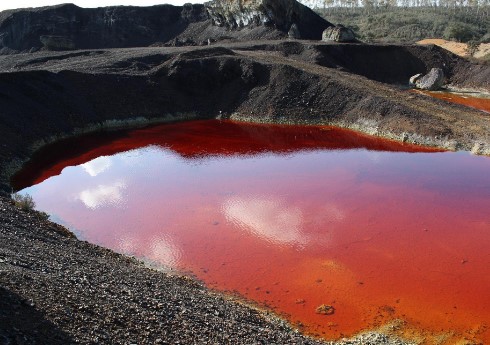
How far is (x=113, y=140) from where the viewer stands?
35688 millimetres

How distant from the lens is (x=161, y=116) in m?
41.3

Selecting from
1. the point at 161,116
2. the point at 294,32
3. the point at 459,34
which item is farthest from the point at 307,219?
the point at 459,34

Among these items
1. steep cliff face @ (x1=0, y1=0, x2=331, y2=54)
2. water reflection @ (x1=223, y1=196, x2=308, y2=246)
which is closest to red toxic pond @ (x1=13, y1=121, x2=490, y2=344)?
water reflection @ (x1=223, y1=196, x2=308, y2=246)

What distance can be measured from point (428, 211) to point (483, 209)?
257 centimetres

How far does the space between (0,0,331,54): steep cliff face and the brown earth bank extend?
458 inches

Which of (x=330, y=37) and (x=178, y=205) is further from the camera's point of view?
(x=330, y=37)

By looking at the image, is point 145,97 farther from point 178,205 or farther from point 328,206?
point 328,206

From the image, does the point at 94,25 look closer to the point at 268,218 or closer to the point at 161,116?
the point at 161,116

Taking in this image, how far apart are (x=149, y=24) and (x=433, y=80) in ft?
154

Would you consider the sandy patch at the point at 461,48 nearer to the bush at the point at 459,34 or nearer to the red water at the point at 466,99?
the bush at the point at 459,34

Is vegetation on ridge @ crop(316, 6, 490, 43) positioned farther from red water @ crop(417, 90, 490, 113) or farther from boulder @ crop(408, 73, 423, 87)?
red water @ crop(417, 90, 490, 113)

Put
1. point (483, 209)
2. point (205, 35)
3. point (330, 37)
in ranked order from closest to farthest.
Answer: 1. point (483, 209)
2. point (330, 37)
3. point (205, 35)

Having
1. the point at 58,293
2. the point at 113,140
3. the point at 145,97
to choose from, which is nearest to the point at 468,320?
the point at 58,293

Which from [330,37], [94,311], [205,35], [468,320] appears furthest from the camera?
[205,35]
